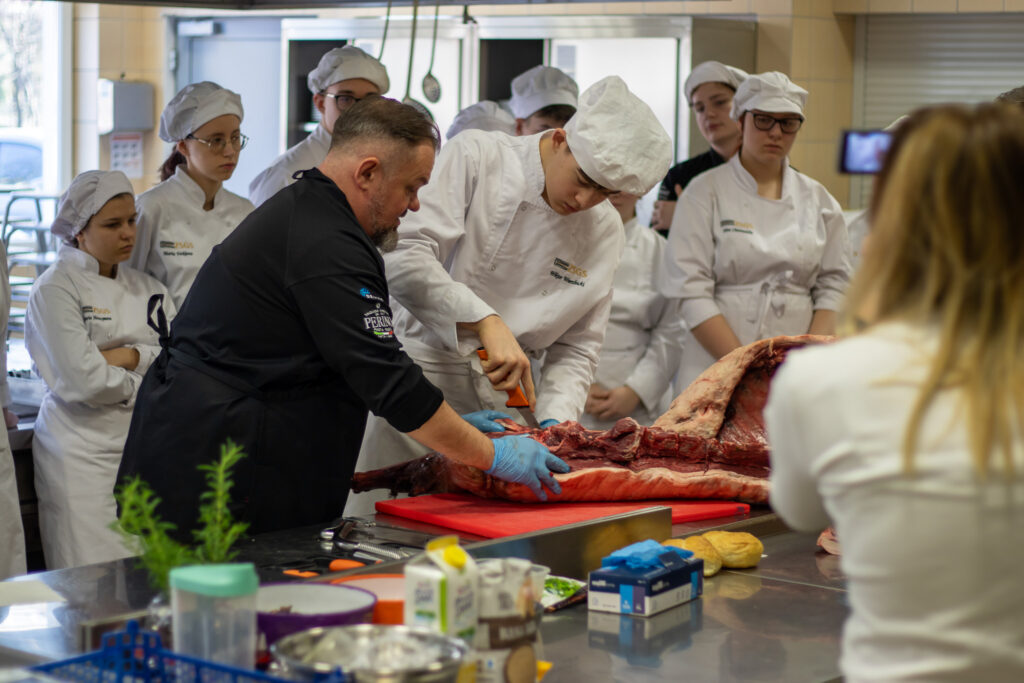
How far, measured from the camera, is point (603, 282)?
3.22 metres

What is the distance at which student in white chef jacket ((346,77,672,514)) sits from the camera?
9.39 feet

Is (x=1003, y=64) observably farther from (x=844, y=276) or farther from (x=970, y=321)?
(x=970, y=321)

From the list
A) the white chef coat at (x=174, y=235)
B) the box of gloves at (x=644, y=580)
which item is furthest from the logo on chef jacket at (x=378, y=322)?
the white chef coat at (x=174, y=235)

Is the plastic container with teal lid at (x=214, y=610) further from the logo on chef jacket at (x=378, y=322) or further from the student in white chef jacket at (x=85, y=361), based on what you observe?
the student in white chef jacket at (x=85, y=361)

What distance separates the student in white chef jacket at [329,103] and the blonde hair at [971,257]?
382cm

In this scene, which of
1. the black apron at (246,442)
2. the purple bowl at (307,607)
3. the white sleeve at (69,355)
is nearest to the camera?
the purple bowl at (307,607)

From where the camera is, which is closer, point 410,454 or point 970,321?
point 970,321

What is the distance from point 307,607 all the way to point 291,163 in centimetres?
344

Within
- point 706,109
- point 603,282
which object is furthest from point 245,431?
point 706,109

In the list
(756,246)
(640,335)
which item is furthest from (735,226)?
(640,335)

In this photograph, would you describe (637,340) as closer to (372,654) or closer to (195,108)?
(195,108)

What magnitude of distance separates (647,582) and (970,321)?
3.15 ft

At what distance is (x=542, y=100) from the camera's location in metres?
5.36

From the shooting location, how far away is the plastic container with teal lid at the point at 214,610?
132 centimetres
